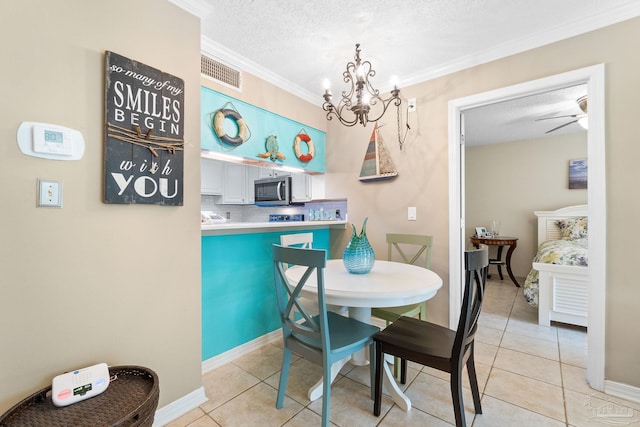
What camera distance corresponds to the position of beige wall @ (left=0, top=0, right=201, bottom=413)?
1.07m

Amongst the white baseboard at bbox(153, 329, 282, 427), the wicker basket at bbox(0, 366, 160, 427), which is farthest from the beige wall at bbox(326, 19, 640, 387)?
the wicker basket at bbox(0, 366, 160, 427)

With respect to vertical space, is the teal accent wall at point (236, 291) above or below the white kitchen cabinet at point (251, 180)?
below

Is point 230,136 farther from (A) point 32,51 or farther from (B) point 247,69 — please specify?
(A) point 32,51

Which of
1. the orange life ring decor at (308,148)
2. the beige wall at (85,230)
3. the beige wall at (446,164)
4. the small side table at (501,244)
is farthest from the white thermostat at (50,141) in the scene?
the small side table at (501,244)

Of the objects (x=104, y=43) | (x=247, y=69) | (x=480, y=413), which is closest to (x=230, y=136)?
(x=247, y=69)

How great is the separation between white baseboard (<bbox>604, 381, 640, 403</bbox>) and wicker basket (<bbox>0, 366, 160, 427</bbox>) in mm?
2603

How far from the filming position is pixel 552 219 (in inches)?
166

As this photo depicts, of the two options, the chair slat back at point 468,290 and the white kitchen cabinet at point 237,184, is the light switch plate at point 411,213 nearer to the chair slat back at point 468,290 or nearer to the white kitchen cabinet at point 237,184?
the chair slat back at point 468,290

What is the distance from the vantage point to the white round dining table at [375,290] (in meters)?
1.38

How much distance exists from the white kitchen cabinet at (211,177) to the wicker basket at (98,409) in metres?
2.64

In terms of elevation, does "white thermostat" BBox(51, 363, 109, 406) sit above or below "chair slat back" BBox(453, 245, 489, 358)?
below

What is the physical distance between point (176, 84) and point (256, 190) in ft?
6.58

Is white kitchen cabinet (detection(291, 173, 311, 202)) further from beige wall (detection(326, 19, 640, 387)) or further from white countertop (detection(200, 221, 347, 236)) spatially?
white countertop (detection(200, 221, 347, 236))

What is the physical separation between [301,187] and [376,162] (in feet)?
3.31
